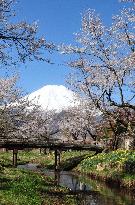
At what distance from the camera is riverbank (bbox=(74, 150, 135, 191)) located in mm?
→ 38562

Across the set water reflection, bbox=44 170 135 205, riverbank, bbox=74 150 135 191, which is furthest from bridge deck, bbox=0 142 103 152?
water reflection, bbox=44 170 135 205

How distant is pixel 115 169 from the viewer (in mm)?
43219

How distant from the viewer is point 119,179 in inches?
1586

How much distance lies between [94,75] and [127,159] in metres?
14.5

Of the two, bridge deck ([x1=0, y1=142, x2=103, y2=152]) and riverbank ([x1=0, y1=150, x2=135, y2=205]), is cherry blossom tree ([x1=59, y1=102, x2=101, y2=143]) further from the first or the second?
riverbank ([x1=0, y1=150, x2=135, y2=205])

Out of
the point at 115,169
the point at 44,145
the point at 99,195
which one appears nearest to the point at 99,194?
the point at 99,195

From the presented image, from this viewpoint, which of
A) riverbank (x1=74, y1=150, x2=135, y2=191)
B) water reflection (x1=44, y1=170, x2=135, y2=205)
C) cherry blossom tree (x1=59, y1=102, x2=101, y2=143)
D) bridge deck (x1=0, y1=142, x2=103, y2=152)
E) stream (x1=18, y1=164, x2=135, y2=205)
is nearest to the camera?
water reflection (x1=44, y1=170, x2=135, y2=205)

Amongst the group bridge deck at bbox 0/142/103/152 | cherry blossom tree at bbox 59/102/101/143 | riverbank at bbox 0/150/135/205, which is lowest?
riverbank at bbox 0/150/135/205

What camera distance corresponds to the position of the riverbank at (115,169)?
38562mm

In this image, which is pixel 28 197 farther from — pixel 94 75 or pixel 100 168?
pixel 100 168

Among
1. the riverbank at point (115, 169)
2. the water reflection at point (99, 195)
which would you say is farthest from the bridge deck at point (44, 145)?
the water reflection at point (99, 195)

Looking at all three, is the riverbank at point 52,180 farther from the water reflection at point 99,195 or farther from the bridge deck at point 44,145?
the bridge deck at point 44,145

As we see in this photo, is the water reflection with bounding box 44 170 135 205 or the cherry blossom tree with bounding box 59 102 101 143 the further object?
the cherry blossom tree with bounding box 59 102 101 143

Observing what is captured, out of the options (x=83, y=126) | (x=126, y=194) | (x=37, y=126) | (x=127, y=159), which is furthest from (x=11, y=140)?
(x=37, y=126)
